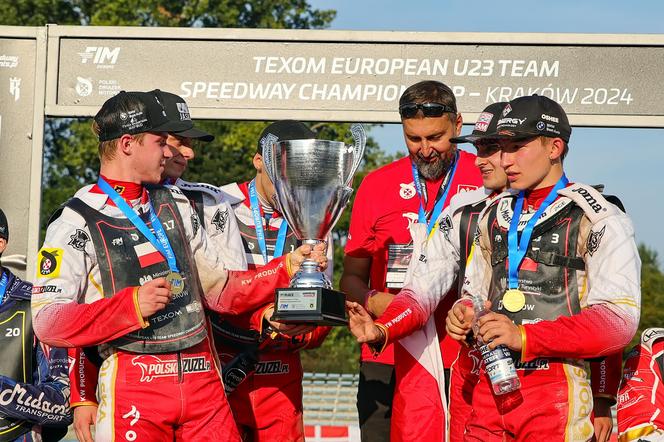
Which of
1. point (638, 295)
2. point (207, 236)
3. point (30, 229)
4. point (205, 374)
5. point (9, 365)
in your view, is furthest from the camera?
point (30, 229)

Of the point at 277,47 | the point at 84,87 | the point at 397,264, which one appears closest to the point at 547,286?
the point at 397,264

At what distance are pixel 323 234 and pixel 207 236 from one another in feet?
2.08

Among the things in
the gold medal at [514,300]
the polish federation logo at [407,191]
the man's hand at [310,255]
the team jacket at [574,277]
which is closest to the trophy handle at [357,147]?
the man's hand at [310,255]

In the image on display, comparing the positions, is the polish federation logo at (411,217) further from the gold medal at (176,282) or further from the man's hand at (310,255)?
the gold medal at (176,282)

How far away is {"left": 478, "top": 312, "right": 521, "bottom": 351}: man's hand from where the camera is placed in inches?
191

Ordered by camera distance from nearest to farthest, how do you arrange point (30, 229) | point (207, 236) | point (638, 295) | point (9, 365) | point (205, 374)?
1. point (638, 295)
2. point (205, 374)
3. point (207, 236)
4. point (9, 365)
5. point (30, 229)

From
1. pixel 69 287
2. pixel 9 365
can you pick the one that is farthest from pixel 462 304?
pixel 9 365

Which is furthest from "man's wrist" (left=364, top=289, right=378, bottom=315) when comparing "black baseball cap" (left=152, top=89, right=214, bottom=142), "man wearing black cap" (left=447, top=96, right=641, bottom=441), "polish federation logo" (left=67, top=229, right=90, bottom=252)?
"polish federation logo" (left=67, top=229, right=90, bottom=252)

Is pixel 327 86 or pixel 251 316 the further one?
pixel 327 86

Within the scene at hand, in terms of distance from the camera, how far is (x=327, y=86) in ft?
26.2

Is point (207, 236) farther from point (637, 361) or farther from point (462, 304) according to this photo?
point (637, 361)

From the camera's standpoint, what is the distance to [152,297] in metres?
A: 5.03

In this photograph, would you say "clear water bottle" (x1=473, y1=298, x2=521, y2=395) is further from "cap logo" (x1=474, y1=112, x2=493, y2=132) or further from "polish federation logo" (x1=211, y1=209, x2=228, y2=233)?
"polish federation logo" (x1=211, y1=209, x2=228, y2=233)

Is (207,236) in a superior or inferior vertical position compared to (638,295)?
superior
